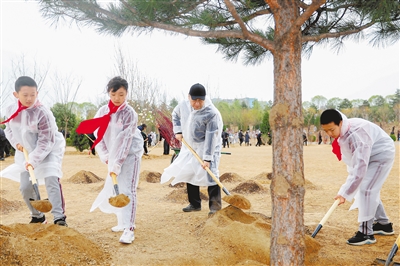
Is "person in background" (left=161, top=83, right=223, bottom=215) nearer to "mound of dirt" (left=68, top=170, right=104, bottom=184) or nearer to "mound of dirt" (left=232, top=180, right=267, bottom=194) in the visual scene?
"mound of dirt" (left=232, top=180, right=267, bottom=194)

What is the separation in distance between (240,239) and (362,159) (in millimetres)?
1235

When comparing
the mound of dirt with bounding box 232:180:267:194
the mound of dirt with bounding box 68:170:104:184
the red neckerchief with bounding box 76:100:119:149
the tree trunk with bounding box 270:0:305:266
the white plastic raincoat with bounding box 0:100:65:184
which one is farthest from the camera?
the mound of dirt with bounding box 68:170:104:184

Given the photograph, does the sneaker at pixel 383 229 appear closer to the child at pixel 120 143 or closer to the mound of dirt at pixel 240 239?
the mound of dirt at pixel 240 239

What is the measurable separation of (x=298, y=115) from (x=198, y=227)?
1.80 metres

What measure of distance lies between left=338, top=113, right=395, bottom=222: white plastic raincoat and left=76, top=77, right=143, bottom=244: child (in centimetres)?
184

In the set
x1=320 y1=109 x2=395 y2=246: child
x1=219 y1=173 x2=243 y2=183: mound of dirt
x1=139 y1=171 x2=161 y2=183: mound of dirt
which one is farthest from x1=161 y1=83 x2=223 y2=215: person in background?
x1=139 y1=171 x2=161 y2=183: mound of dirt

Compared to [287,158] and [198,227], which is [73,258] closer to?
[198,227]

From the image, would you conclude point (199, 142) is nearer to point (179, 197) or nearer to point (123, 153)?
point (123, 153)

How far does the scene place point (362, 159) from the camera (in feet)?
10.6

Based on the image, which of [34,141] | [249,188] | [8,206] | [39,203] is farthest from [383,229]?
[8,206]

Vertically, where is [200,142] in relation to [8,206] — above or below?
above

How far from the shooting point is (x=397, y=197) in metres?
5.88

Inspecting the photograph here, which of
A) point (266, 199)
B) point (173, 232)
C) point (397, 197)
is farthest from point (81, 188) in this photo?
point (397, 197)

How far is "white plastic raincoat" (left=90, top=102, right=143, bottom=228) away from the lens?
342 cm
